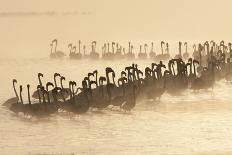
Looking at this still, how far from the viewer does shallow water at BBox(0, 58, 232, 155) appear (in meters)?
16.8

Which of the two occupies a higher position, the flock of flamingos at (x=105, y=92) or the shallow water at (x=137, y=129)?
the flock of flamingos at (x=105, y=92)

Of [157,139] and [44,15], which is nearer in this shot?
[157,139]

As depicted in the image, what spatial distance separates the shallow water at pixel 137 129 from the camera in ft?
55.1

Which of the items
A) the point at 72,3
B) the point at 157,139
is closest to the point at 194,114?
the point at 157,139

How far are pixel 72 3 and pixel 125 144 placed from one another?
226 ft

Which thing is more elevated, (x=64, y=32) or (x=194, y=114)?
(x=64, y=32)

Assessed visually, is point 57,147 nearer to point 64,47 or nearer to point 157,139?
point 157,139

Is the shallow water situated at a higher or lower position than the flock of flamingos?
lower

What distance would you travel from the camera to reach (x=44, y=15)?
70.8 metres

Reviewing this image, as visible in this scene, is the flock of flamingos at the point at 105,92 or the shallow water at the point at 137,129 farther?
the flock of flamingos at the point at 105,92

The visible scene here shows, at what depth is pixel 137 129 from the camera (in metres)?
19.1

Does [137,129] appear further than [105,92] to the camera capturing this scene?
No

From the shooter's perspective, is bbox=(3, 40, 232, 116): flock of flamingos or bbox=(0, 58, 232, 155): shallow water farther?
bbox=(3, 40, 232, 116): flock of flamingos

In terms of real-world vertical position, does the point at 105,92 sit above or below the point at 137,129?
above
